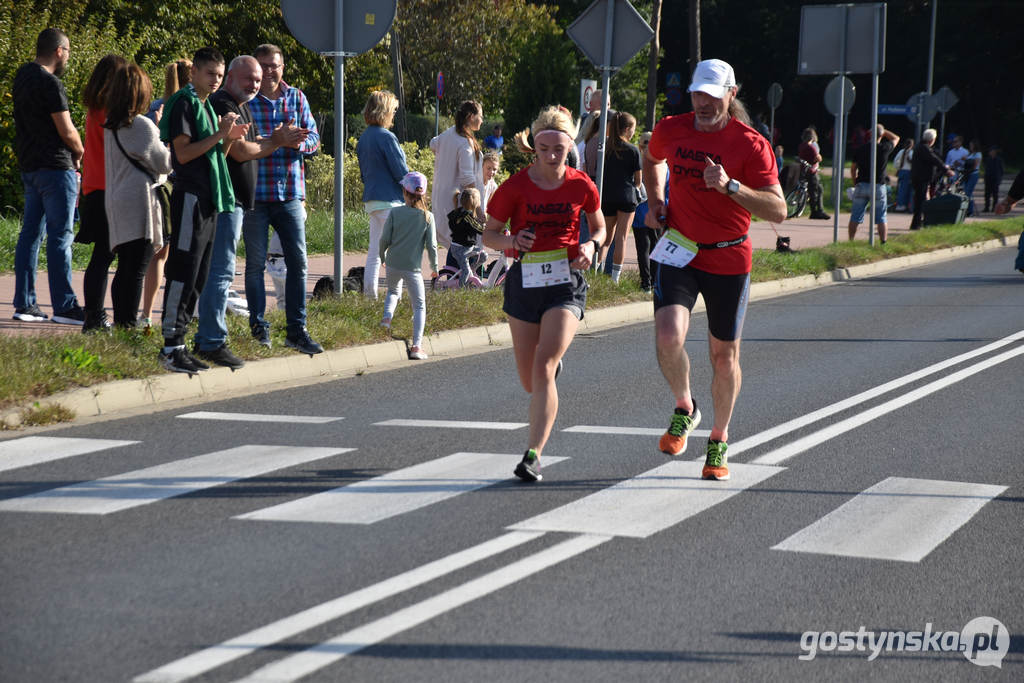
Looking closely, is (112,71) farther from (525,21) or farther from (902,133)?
(902,133)

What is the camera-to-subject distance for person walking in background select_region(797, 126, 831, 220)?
29891mm

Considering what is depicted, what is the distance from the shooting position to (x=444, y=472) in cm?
672

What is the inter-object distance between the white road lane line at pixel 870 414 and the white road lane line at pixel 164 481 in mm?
2313

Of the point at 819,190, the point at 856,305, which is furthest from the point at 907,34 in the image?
the point at 856,305

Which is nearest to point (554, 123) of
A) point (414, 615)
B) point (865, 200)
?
point (414, 615)

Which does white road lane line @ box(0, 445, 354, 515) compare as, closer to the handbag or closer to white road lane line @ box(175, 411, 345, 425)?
white road lane line @ box(175, 411, 345, 425)

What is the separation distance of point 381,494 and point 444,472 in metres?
0.59

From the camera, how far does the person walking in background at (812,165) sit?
2989 centimetres

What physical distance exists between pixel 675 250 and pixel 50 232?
227 inches

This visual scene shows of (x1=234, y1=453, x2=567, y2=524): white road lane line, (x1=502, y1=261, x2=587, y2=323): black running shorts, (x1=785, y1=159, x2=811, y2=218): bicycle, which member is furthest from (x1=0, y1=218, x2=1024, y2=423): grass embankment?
(x1=785, y1=159, x2=811, y2=218): bicycle

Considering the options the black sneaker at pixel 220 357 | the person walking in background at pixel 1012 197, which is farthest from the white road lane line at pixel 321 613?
the person walking in background at pixel 1012 197

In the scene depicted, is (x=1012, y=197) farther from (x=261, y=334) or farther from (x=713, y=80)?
(x=261, y=334)

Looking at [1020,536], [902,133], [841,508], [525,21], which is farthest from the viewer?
[902,133]

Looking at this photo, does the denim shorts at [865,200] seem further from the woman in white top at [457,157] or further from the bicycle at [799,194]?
the woman in white top at [457,157]
